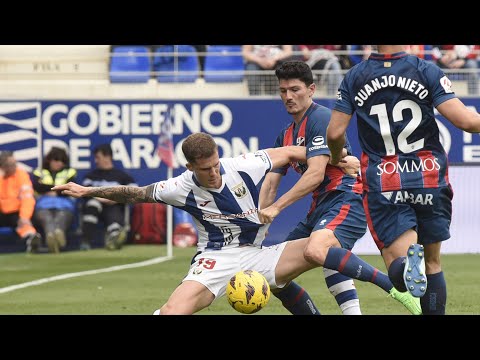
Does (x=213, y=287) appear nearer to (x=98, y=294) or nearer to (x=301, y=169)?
(x=301, y=169)

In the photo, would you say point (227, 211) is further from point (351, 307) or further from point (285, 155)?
point (351, 307)

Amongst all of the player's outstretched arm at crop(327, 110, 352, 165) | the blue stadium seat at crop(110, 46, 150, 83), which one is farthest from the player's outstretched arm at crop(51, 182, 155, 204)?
the blue stadium seat at crop(110, 46, 150, 83)

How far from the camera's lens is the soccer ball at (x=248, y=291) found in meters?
7.36

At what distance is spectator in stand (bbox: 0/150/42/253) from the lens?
1681cm

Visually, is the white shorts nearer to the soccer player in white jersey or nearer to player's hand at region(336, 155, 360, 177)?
the soccer player in white jersey

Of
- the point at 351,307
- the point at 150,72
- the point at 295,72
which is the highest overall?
the point at 150,72

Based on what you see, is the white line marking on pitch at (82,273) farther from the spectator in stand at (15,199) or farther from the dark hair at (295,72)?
the dark hair at (295,72)

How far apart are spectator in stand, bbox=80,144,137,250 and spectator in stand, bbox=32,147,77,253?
→ 30 cm

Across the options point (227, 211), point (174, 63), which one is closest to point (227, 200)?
point (227, 211)

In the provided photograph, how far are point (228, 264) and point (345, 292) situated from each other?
1049mm

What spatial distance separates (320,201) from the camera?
8211mm

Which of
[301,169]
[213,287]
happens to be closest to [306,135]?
[301,169]

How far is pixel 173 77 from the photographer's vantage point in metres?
19.3

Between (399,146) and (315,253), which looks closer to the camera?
(399,146)
